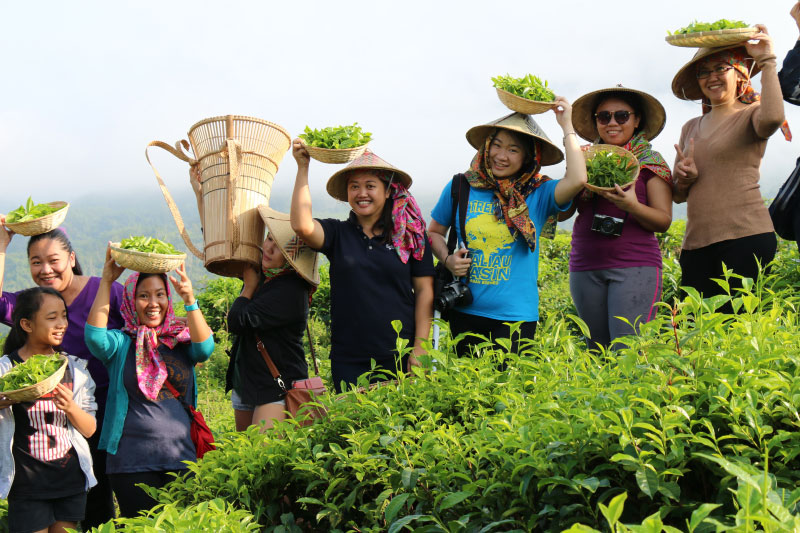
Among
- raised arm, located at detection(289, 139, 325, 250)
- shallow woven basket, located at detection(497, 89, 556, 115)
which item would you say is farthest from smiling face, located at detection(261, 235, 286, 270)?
shallow woven basket, located at detection(497, 89, 556, 115)

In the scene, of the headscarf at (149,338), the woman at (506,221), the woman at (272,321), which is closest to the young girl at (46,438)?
the headscarf at (149,338)

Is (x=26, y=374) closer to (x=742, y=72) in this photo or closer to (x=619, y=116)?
(x=619, y=116)

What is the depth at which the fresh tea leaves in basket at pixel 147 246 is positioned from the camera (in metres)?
3.29

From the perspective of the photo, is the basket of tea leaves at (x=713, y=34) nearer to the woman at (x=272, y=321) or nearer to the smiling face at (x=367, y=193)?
the smiling face at (x=367, y=193)

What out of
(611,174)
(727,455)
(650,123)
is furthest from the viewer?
(650,123)

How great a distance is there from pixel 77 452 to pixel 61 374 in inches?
18.1

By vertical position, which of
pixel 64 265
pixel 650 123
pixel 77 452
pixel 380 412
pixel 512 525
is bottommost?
pixel 77 452

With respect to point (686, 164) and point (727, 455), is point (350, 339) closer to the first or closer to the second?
point (686, 164)

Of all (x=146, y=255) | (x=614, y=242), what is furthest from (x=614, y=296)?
(x=146, y=255)

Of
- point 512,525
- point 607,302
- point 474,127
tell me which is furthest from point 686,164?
point 512,525

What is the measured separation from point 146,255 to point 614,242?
2378 millimetres

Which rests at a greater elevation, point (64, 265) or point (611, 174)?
point (611, 174)

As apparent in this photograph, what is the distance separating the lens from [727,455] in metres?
1.45

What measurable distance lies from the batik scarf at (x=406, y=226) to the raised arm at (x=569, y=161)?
756 millimetres
